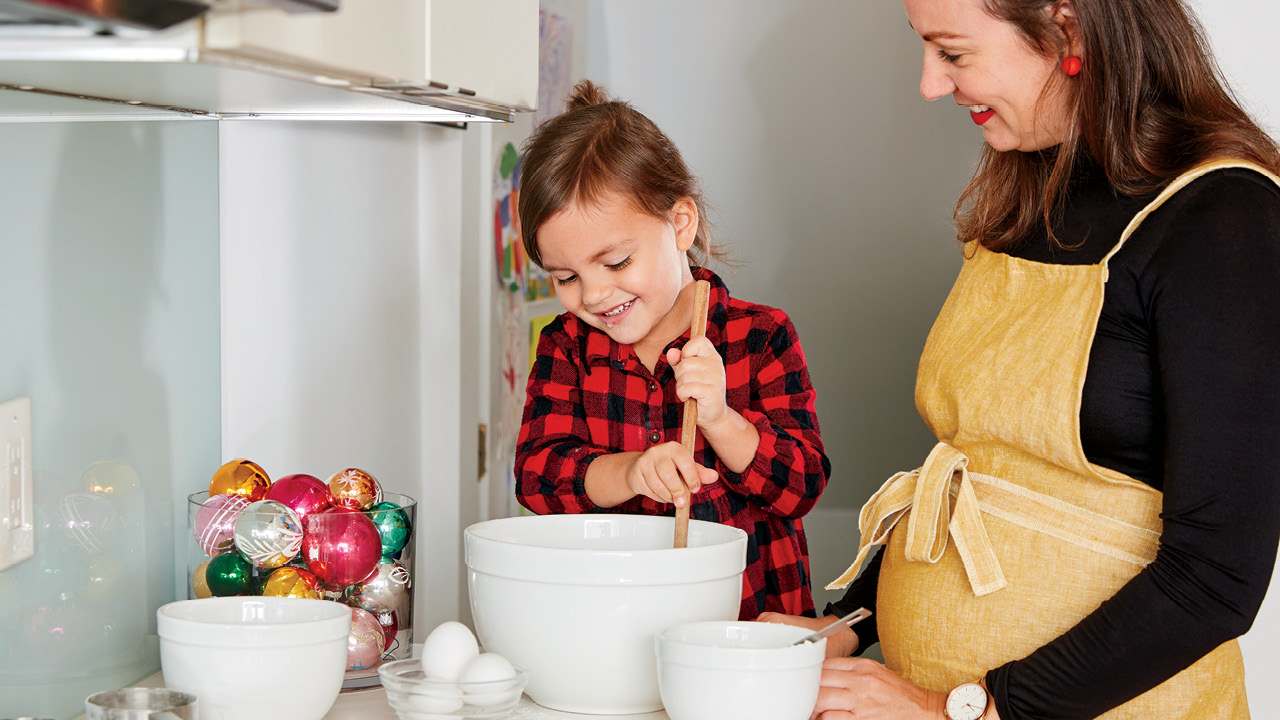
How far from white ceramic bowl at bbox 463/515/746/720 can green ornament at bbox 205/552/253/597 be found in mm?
193

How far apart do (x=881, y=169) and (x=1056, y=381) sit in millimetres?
1606

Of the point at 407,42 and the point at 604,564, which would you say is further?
the point at 604,564

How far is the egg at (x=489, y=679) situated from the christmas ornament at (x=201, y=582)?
28 centimetres

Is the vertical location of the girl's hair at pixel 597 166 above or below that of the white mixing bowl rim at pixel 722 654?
above

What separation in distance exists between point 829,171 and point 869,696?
1750 mm

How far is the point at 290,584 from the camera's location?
885 millimetres

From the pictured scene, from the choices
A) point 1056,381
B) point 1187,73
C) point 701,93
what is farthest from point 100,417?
point 701,93

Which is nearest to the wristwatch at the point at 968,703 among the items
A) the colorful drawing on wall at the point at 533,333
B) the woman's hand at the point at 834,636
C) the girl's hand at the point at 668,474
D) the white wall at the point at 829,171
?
the woman's hand at the point at 834,636

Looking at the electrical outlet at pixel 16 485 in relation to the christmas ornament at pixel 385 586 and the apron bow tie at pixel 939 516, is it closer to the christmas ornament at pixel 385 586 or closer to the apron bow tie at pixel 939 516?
the christmas ornament at pixel 385 586

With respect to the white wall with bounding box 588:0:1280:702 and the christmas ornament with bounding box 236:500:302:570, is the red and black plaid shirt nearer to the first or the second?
the christmas ornament with bounding box 236:500:302:570

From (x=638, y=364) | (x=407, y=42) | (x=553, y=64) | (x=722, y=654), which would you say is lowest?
(x=722, y=654)

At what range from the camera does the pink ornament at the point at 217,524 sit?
36.2 inches

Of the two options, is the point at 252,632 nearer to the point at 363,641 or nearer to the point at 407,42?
the point at 363,641

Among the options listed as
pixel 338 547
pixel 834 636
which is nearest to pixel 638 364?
pixel 834 636
